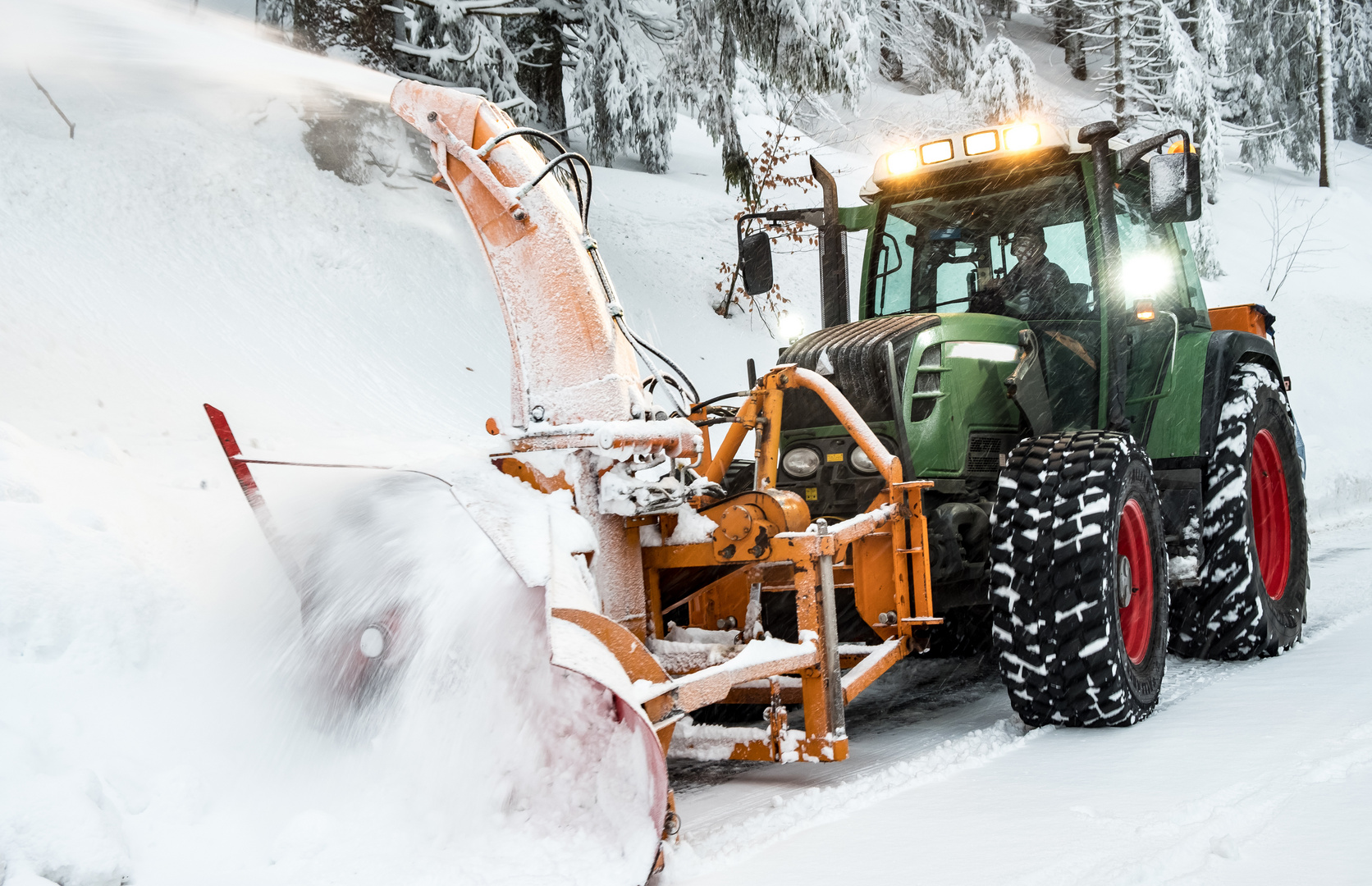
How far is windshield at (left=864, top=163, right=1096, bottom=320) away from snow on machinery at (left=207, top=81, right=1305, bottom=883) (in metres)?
0.01

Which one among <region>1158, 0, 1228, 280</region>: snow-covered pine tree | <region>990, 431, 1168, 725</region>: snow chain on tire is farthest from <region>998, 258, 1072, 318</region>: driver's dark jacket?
<region>1158, 0, 1228, 280</region>: snow-covered pine tree

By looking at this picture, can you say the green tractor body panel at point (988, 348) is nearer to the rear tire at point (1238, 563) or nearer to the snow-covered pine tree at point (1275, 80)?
the rear tire at point (1238, 563)

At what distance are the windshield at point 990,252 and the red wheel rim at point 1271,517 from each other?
1725 millimetres

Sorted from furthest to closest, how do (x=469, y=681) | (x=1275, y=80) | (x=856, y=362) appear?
1. (x=1275, y=80)
2. (x=856, y=362)
3. (x=469, y=681)

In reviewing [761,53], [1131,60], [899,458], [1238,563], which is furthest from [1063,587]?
[1131,60]

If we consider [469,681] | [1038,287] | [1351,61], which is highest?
[1351,61]

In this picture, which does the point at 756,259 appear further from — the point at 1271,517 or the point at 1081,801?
the point at 1271,517

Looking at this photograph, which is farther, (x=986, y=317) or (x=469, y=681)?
(x=986, y=317)

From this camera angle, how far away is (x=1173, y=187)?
4449mm

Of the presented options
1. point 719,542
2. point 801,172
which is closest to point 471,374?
point 719,542

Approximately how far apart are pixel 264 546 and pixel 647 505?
1.37 metres

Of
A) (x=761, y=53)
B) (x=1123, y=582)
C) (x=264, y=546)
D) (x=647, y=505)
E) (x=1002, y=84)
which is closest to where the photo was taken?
(x=647, y=505)

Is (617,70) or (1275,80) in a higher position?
(1275,80)

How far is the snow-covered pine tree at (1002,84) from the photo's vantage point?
17656 millimetres
